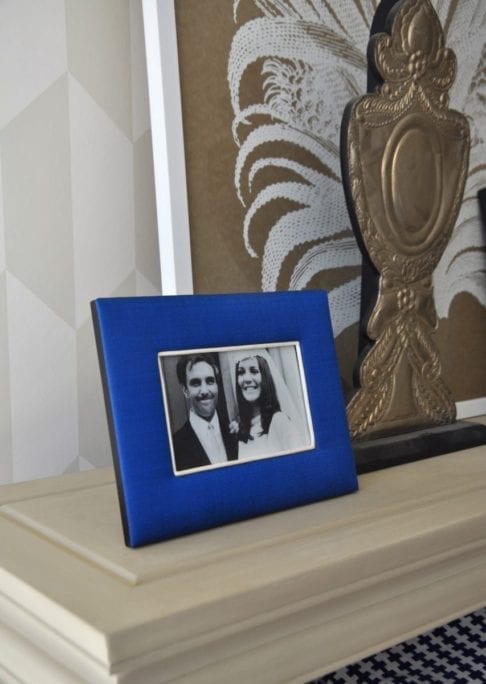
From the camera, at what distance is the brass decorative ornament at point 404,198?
30.4 inches

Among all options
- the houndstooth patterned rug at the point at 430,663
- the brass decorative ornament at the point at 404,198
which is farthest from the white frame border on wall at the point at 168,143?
the houndstooth patterned rug at the point at 430,663

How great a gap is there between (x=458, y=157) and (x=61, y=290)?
1.42 ft

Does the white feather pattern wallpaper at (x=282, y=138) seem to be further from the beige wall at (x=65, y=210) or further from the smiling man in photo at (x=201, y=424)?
the smiling man in photo at (x=201, y=424)

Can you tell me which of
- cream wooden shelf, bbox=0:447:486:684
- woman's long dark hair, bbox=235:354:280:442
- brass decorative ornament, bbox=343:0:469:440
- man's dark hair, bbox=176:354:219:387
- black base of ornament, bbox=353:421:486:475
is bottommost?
cream wooden shelf, bbox=0:447:486:684

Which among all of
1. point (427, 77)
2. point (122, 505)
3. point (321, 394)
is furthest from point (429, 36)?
point (122, 505)

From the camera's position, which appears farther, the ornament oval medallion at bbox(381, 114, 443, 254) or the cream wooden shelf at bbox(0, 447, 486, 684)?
the ornament oval medallion at bbox(381, 114, 443, 254)

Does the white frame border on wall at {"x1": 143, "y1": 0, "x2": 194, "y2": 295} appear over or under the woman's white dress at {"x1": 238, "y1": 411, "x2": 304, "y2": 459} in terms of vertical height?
over

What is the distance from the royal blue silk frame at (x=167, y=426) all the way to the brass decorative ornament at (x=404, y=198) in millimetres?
125

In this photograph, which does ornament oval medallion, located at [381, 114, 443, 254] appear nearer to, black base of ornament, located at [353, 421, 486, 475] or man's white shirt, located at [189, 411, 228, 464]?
black base of ornament, located at [353, 421, 486, 475]

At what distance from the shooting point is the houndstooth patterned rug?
26.7 inches

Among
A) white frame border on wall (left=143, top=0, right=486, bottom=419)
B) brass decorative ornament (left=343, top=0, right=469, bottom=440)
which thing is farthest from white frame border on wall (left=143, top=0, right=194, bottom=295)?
brass decorative ornament (left=343, top=0, right=469, bottom=440)

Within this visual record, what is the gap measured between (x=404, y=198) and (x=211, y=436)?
0.35 m

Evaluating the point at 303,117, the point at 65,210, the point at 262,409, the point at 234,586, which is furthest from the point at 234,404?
the point at 303,117

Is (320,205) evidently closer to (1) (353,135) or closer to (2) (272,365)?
(1) (353,135)
